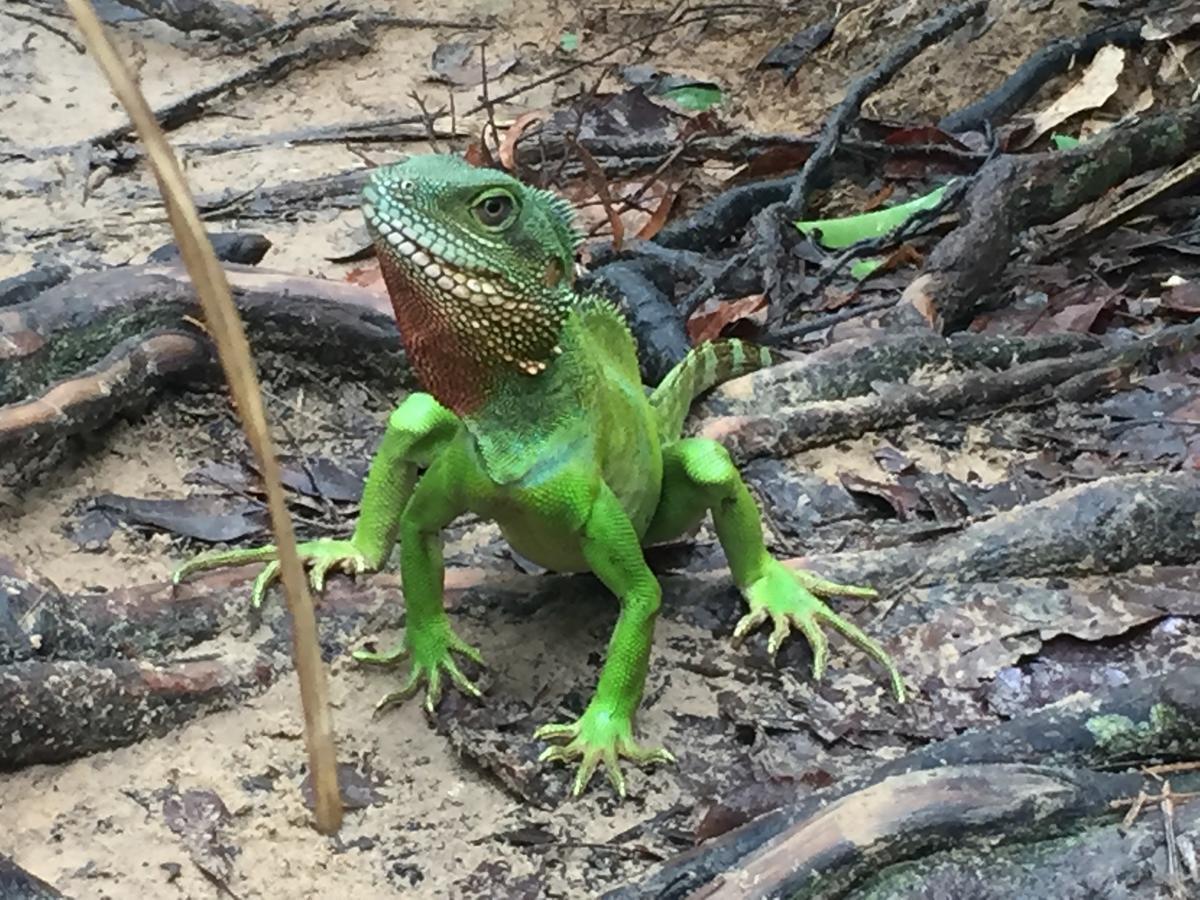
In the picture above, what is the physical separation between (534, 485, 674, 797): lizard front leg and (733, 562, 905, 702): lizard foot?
36 cm

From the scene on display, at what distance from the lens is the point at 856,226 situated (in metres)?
5.69

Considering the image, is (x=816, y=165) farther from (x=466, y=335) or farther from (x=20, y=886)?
(x=20, y=886)

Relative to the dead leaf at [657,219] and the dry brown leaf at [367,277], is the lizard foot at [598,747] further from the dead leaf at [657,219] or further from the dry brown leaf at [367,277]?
the dead leaf at [657,219]

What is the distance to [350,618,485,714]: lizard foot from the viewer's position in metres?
3.00

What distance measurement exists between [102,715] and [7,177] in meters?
4.32

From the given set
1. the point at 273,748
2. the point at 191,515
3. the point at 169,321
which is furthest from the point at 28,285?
the point at 273,748

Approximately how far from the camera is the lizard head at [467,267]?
2.63m

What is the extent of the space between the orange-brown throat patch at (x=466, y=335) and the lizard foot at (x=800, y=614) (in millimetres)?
795

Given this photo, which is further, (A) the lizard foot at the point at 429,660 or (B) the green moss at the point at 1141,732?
(A) the lizard foot at the point at 429,660

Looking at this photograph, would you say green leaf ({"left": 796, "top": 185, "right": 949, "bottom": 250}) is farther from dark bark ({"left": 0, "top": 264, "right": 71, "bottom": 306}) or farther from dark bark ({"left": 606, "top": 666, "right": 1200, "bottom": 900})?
dark bark ({"left": 606, "top": 666, "right": 1200, "bottom": 900})

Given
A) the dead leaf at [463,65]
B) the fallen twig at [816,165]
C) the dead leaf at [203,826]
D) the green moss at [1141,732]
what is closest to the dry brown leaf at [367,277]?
the fallen twig at [816,165]

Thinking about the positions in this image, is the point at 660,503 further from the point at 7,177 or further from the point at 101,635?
the point at 7,177

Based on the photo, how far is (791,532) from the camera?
3.78m

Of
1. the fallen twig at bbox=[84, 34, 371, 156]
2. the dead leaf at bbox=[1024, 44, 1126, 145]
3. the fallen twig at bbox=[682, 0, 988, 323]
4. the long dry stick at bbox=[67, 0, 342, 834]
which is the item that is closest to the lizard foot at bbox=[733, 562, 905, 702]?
the long dry stick at bbox=[67, 0, 342, 834]
